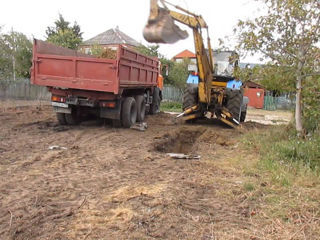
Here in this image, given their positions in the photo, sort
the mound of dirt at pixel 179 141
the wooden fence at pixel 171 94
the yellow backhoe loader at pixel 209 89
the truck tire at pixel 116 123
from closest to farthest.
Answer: the mound of dirt at pixel 179 141 < the yellow backhoe loader at pixel 209 89 < the truck tire at pixel 116 123 < the wooden fence at pixel 171 94

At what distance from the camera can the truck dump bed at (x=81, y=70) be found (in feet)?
27.5

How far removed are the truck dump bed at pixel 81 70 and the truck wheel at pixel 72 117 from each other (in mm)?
1187

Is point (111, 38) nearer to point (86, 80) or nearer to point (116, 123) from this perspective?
point (116, 123)

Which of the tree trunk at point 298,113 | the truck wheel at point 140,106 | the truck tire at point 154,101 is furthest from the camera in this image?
the truck tire at point 154,101

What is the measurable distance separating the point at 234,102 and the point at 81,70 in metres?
4.99

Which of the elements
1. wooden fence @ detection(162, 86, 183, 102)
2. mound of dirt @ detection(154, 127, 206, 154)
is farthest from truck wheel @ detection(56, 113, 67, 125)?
wooden fence @ detection(162, 86, 183, 102)

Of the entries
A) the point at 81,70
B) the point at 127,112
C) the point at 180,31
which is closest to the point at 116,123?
the point at 127,112

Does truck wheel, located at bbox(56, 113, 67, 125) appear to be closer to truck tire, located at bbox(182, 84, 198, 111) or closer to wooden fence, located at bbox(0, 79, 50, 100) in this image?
truck tire, located at bbox(182, 84, 198, 111)

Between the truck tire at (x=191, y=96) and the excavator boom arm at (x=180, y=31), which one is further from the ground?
the excavator boom arm at (x=180, y=31)

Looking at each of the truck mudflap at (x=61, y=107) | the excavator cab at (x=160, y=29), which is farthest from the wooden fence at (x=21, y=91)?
the excavator cab at (x=160, y=29)

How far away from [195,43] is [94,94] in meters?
3.00

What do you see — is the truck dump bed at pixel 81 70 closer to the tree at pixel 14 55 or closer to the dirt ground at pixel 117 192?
the dirt ground at pixel 117 192

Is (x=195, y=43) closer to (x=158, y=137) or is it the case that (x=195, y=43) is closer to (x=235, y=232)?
(x=158, y=137)

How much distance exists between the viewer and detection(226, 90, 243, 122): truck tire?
10.8 meters
